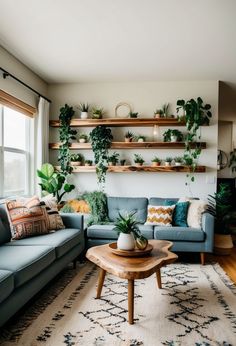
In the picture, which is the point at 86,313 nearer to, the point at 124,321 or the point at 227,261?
the point at 124,321

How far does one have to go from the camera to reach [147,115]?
4961 millimetres

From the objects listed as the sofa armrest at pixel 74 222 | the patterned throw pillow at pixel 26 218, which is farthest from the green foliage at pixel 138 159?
the patterned throw pillow at pixel 26 218

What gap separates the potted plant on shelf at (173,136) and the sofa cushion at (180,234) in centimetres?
158

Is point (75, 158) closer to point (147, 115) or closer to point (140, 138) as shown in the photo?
point (140, 138)

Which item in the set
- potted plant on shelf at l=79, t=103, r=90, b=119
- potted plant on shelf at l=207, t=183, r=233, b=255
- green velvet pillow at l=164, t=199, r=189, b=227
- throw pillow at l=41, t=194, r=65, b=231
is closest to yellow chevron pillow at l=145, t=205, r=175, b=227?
green velvet pillow at l=164, t=199, r=189, b=227

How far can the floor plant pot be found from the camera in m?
4.38

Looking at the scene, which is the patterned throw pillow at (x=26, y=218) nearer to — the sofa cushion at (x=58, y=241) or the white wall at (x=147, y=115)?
the sofa cushion at (x=58, y=241)

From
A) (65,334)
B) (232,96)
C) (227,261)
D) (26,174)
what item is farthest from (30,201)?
(232,96)

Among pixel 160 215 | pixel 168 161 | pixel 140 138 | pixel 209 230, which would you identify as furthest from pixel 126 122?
pixel 209 230

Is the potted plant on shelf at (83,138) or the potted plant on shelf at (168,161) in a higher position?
the potted plant on shelf at (83,138)

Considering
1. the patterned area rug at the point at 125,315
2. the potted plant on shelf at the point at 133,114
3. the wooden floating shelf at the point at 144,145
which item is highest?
the potted plant on shelf at the point at 133,114

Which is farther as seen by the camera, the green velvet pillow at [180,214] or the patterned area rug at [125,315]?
the green velvet pillow at [180,214]

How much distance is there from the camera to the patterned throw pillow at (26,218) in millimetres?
3084

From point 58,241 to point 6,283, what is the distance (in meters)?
1.06
